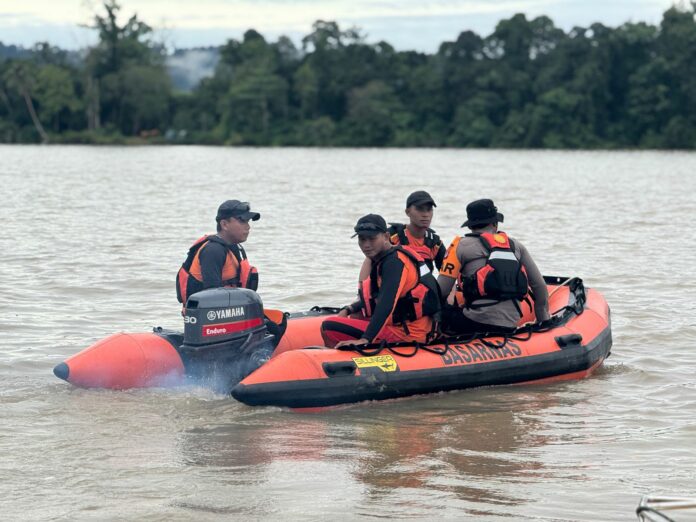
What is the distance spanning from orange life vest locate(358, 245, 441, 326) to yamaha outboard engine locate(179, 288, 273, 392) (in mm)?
674

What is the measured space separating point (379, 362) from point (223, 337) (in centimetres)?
96

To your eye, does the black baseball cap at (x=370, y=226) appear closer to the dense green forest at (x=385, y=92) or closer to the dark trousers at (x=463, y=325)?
the dark trousers at (x=463, y=325)

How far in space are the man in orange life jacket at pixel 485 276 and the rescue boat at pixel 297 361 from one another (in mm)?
145

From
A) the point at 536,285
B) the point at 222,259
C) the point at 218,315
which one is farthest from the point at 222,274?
the point at 536,285

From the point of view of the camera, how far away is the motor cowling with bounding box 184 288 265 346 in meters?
6.50

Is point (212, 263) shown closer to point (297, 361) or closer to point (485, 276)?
point (297, 361)

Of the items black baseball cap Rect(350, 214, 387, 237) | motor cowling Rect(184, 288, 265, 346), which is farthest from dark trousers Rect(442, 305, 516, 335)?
motor cowling Rect(184, 288, 265, 346)

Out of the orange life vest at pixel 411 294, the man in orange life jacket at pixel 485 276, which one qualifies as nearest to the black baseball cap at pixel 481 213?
the man in orange life jacket at pixel 485 276

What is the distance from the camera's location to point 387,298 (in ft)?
21.8

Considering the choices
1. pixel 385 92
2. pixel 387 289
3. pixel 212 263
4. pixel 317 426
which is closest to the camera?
pixel 317 426

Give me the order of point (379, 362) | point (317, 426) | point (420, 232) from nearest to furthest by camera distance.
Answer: point (317, 426) < point (379, 362) < point (420, 232)

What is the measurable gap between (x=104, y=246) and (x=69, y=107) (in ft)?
211

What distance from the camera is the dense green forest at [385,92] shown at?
6869cm

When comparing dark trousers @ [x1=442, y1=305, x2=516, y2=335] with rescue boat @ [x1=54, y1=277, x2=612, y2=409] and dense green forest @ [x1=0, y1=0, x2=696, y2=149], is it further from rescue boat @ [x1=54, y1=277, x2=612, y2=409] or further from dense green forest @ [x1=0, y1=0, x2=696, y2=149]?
dense green forest @ [x1=0, y1=0, x2=696, y2=149]
